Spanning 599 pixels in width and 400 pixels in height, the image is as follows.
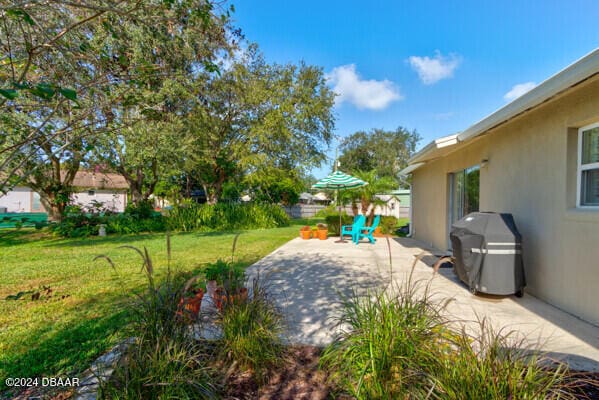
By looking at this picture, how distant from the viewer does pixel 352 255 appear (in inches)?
311

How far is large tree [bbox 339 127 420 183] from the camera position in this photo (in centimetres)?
4025

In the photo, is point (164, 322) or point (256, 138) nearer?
point (164, 322)

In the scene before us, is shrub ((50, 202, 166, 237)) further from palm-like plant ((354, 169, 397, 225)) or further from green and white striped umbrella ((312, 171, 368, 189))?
palm-like plant ((354, 169, 397, 225))

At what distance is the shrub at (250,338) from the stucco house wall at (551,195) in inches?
148

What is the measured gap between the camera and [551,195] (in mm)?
4016

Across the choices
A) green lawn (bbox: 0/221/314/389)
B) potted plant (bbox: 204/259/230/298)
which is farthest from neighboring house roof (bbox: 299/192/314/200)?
potted plant (bbox: 204/259/230/298)

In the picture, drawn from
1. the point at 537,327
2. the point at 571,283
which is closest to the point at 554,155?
the point at 571,283

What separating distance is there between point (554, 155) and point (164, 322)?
5.15 metres

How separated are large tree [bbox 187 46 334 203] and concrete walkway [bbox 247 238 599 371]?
9698 mm

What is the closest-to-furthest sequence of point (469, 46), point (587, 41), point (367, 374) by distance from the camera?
1. point (367, 374)
2. point (587, 41)
3. point (469, 46)

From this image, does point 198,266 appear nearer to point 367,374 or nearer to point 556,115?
point 367,374

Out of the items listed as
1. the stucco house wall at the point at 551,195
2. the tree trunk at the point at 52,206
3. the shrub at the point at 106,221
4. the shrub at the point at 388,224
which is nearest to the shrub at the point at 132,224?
the shrub at the point at 106,221

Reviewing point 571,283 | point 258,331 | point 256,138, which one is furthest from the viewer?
point 256,138

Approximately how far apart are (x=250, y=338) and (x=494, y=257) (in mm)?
3633
